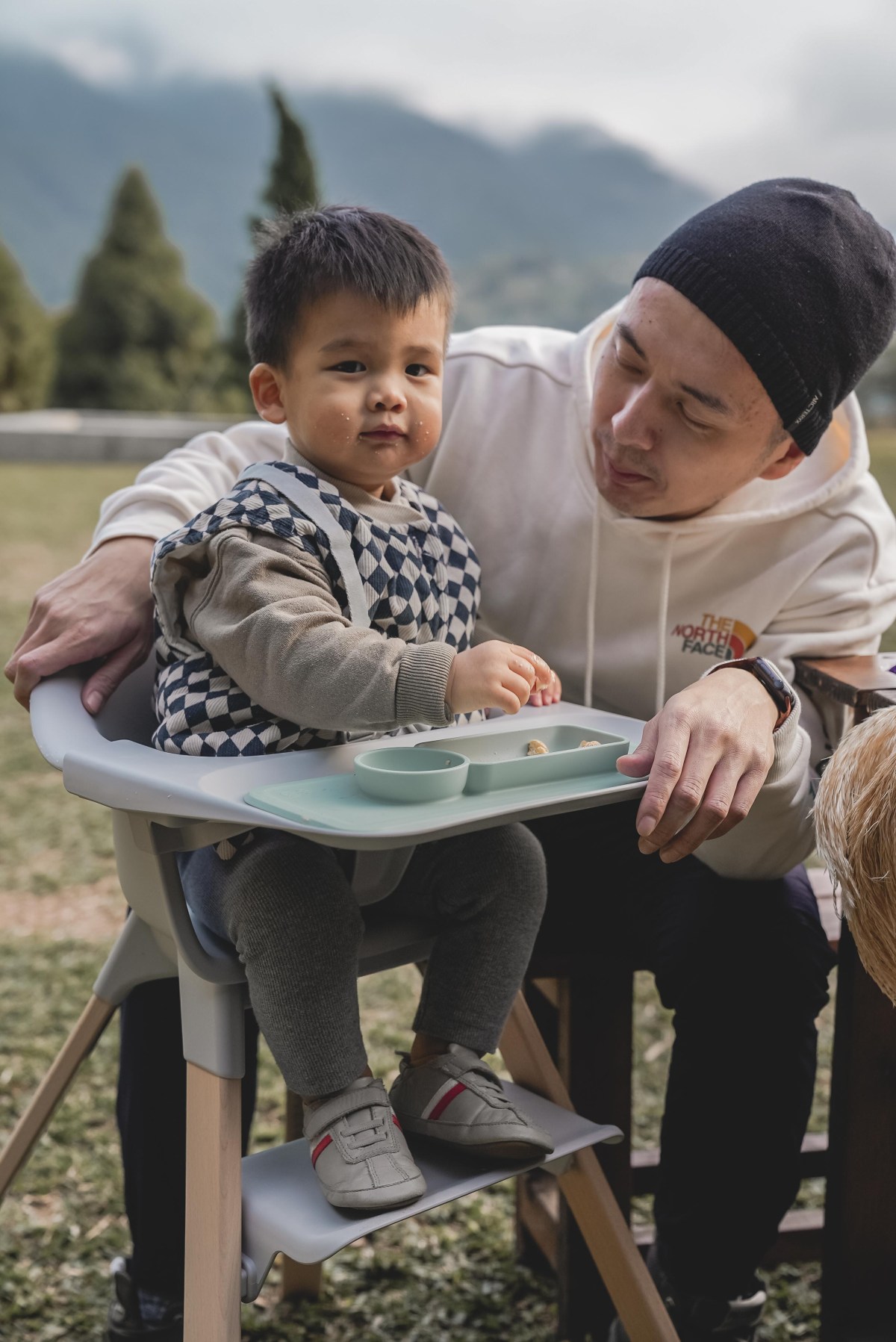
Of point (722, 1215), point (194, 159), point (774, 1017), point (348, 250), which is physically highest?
point (194, 159)

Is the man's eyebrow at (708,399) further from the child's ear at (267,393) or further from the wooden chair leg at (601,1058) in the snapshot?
the wooden chair leg at (601,1058)

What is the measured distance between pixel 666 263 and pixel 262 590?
27.8 inches

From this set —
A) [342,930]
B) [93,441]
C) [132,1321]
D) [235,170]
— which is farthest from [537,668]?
[235,170]

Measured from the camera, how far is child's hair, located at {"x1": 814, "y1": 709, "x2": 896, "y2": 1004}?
986 mm

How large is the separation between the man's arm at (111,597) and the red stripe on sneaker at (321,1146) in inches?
19.6

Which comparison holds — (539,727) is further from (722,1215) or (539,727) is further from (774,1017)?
(722,1215)

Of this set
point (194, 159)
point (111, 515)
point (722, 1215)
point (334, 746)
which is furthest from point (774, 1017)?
point (194, 159)

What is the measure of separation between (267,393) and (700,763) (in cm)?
62

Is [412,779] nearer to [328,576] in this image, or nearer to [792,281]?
[328,576]

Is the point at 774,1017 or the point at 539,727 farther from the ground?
the point at 539,727

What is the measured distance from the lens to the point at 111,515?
160 cm

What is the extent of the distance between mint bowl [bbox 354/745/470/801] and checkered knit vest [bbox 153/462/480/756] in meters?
0.17

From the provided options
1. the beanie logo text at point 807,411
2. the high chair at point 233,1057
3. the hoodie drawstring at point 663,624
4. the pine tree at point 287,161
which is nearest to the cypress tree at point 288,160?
the pine tree at point 287,161

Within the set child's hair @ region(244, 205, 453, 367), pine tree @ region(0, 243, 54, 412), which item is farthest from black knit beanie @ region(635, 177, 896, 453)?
pine tree @ region(0, 243, 54, 412)
